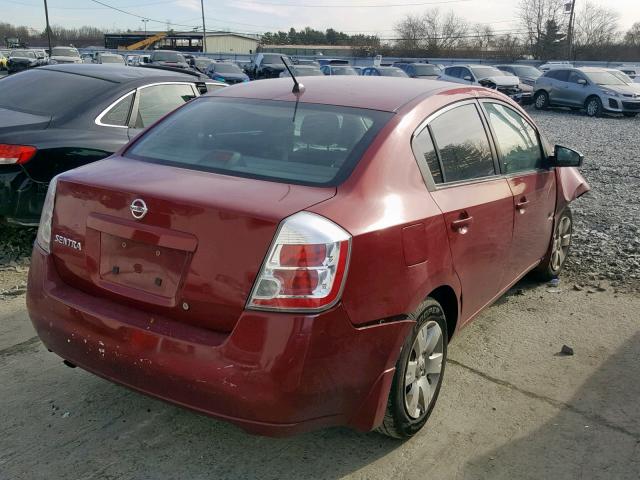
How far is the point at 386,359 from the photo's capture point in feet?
8.41

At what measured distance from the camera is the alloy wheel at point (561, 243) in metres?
5.05

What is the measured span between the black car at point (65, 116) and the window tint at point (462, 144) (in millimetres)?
3253

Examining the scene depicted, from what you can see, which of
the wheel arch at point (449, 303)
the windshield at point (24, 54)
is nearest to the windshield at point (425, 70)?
the wheel arch at point (449, 303)

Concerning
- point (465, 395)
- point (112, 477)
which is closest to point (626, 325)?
point (465, 395)

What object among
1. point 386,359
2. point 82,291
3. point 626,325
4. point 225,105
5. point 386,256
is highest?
point 225,105

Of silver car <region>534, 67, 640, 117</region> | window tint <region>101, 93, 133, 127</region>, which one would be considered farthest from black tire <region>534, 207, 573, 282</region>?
silver car <region>534, 67, 640, 117</region>

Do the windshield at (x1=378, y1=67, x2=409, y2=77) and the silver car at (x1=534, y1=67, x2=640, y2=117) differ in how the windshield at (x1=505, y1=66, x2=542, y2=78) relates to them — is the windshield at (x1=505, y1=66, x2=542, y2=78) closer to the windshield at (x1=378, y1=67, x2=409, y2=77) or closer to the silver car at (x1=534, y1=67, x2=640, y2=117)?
the silver car at (x1=534, y1=67, x2=640, y2=117)

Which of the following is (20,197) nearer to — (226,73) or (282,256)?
(282,256)

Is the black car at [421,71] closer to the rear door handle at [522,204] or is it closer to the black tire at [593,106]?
the black tire at [593,106]

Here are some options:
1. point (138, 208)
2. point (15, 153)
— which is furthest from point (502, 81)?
point (138, 208)

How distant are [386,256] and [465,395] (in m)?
1.31

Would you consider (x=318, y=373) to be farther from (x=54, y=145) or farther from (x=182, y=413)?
(x=54, y=145)

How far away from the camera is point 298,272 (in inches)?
89.7

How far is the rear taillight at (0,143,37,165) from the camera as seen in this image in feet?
15.6
